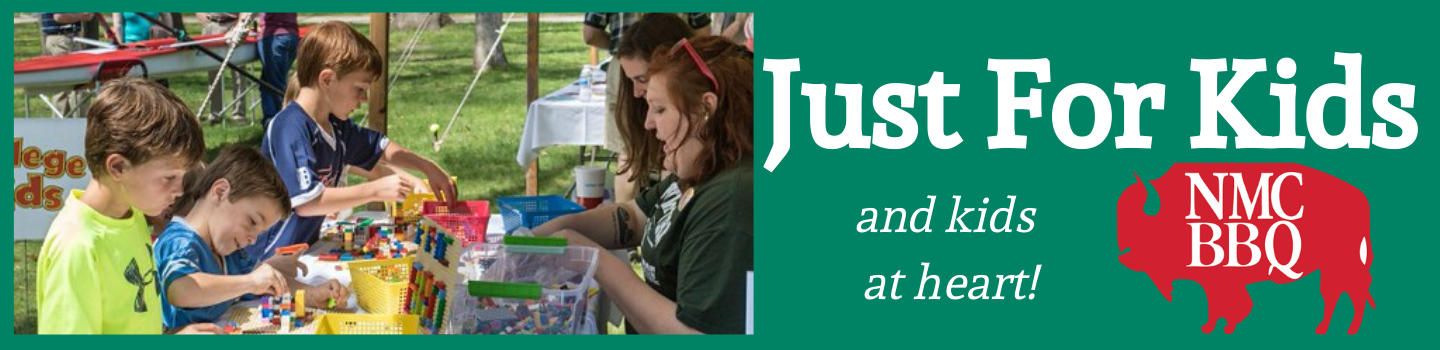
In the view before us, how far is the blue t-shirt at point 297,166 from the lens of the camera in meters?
3.39

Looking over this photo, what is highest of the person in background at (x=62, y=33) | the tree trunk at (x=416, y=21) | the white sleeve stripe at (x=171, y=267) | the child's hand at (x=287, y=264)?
the tree trunk at (x=416, y=21)

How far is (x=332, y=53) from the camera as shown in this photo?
350cm

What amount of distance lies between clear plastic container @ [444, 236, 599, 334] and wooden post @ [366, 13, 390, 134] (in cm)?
201

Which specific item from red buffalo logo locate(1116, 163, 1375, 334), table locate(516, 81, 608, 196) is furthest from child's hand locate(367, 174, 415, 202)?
table locate(516, 81, 608, 196)

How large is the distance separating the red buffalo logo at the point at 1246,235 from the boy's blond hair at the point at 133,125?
1607 mm

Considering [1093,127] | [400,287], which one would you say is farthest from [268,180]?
[1093,127]

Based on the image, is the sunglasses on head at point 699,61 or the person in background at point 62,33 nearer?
the sunglasses on head at point 699,61

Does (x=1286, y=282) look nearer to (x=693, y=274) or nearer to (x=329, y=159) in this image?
(x=693, y=274)

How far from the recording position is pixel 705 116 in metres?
2.77

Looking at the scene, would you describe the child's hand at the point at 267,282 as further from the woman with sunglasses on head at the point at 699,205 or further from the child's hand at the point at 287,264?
the woman with sunglasses on head at the point at 699,205

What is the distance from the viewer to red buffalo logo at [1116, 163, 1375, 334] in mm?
2676

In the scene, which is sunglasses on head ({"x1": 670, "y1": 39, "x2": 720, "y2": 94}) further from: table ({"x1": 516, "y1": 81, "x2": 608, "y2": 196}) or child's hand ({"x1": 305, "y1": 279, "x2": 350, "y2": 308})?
table ({"x1": 516, "y1": 81, "x2": 608, "y2": 196})

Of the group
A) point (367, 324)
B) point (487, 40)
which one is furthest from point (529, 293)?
point (487, 40)

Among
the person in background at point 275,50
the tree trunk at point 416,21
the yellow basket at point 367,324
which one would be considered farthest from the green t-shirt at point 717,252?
the tree trunk at point 416,21
